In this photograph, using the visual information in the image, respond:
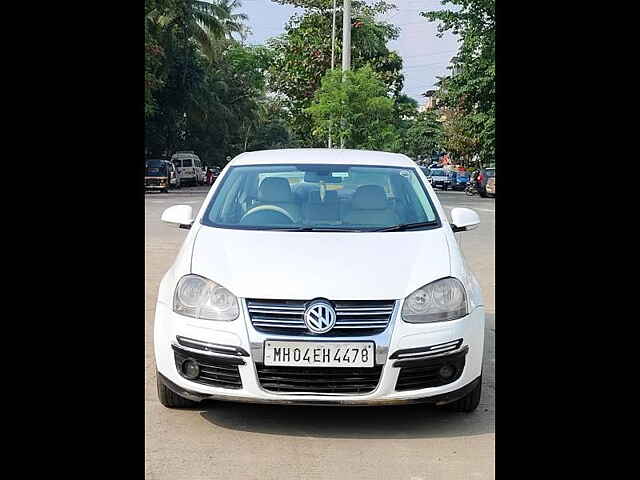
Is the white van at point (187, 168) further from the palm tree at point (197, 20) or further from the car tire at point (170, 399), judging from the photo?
the car tire at point (170, 399)

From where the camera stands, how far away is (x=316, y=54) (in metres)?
43.7

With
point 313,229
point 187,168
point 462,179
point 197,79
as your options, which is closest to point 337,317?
point 313,229

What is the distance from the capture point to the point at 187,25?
164ft

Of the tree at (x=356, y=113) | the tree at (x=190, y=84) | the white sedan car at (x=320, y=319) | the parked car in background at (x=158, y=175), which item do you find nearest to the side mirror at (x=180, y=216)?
the white sedan car at (x=320, y=319)

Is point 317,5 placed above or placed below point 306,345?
above

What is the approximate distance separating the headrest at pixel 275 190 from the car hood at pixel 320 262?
622 mm

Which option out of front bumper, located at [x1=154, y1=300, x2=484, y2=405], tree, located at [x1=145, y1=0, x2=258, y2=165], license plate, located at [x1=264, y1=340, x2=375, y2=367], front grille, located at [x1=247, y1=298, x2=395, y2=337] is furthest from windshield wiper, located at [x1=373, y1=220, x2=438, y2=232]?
tree, located at [x1=145, y1=0, x2=258, y2=165]

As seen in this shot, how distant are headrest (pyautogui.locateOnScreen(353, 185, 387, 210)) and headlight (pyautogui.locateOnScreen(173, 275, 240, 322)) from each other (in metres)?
1.40

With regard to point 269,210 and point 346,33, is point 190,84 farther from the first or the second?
point 269,210

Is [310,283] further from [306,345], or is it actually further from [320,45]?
[320,45]

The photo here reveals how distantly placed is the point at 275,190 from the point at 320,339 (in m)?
1.80

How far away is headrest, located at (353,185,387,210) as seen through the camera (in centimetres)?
613
